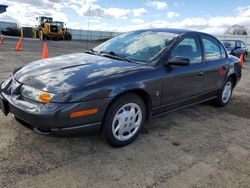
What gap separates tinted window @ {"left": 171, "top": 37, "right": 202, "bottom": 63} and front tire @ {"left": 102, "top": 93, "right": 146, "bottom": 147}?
999 millimetres

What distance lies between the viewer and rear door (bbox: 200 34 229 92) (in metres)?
4.79

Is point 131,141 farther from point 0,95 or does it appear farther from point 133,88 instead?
point 0,95

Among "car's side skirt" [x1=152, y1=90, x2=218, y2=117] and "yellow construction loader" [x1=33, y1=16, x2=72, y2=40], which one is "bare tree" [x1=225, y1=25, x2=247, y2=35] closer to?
"yellow construction loader" [x1=33, y1=16, x2=72, y2=40]

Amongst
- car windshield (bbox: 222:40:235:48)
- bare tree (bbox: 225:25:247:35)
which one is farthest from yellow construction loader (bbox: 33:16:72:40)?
bare tree (bbox: 225:25:247:35)

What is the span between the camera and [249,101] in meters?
6.38

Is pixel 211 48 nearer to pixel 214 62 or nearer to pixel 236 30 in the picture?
pixel 214 62

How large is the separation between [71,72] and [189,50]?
2054mm

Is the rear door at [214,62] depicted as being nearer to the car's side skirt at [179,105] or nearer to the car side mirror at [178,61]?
the car's side skirt at [179,105]

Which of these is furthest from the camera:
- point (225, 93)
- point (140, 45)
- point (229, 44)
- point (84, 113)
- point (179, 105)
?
point (229, 44)

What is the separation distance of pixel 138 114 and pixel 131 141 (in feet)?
1.20

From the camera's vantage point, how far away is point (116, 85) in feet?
10.5

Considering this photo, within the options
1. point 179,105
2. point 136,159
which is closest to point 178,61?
point 179,105

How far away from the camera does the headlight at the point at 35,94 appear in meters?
2.91

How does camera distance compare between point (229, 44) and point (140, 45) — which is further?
point (229, 44)
